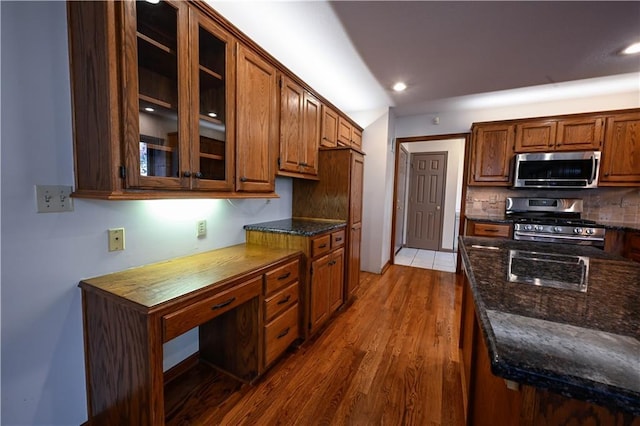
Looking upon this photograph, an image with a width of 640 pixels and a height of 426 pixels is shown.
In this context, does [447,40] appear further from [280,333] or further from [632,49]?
[280,333]

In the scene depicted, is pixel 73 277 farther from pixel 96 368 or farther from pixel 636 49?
pixel 636 49

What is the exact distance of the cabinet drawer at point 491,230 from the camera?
10.8ft

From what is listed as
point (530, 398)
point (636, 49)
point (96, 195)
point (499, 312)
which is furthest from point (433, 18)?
point (96, 195)

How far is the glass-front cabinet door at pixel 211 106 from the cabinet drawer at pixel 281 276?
635mm

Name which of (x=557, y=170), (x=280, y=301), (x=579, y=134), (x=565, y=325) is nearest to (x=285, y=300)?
(x=280, y=301)

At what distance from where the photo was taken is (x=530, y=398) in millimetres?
628

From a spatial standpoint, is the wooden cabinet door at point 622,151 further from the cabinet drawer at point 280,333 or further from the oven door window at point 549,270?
the cabinet drawer at point 280,333

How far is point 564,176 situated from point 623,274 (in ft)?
8.90

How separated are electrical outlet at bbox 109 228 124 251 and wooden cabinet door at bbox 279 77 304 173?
3.88 feet

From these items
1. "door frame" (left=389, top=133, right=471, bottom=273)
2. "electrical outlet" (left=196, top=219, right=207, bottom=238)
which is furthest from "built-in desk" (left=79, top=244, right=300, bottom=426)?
"door frame" (left=389, top=133, right=471, bottom=273)

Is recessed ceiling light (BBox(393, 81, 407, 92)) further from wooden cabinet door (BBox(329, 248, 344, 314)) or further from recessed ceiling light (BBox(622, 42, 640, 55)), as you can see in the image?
wooden cabinet door (BBox(329, 248, 344, 314))

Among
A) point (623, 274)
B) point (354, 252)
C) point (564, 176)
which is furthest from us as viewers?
point (564, 176)

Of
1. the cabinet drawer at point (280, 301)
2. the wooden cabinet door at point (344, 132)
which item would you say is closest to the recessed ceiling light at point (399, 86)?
the wooden cabinet door at point (344, 132)

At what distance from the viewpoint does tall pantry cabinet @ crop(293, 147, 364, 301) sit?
2664mm
